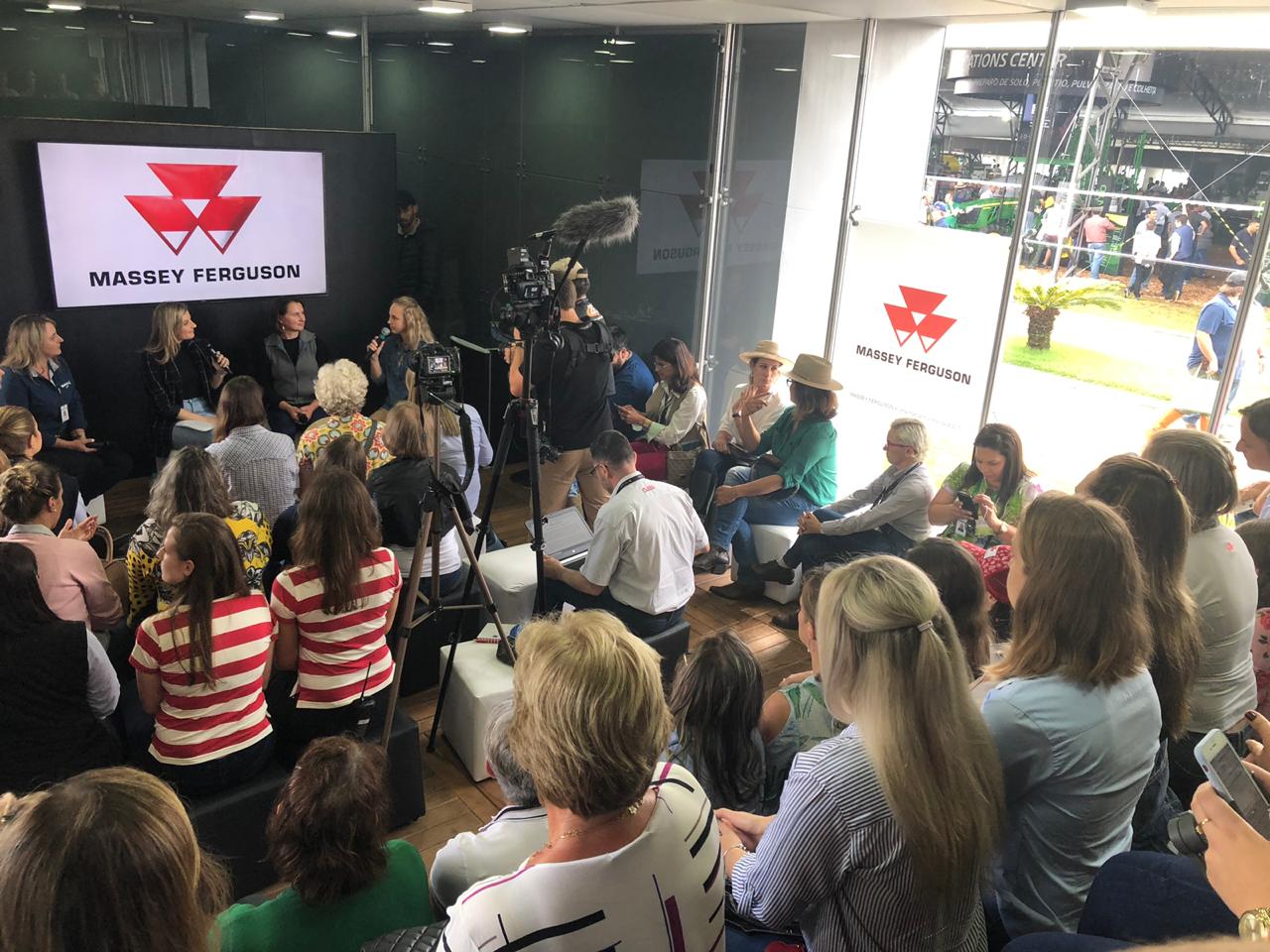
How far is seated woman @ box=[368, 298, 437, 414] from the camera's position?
575cm

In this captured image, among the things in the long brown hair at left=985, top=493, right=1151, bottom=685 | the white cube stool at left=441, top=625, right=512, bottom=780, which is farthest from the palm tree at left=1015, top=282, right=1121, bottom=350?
the white cube stool at left=441, top=625, right=512, bottom=780

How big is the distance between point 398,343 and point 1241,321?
14.7 feet

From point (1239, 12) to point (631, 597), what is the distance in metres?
3.11

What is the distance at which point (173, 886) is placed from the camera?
1.20 meters

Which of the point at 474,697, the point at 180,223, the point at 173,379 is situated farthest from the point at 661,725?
the point at 180,223

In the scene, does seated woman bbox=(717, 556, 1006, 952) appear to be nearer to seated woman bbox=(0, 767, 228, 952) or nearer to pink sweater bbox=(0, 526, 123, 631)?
seated woman bbox=(0, 767, 228, 952)

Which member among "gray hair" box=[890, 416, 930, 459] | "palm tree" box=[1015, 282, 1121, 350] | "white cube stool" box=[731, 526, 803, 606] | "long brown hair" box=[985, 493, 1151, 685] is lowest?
"white cube stool" box=[731, 526, 803, 606]

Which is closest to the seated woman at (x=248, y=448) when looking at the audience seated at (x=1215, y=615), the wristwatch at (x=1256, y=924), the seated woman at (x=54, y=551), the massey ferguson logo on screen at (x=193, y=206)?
the seated woman at (x=54, y=551)

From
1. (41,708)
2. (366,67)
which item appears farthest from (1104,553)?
(366,67)

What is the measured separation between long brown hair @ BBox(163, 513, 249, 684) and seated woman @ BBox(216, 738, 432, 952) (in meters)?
0.73

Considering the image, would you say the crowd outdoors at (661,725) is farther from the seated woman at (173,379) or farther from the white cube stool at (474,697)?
the seated woman at (173,379)

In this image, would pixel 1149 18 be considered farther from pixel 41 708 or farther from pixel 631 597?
pixel 41 708

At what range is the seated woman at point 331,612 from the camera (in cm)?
265

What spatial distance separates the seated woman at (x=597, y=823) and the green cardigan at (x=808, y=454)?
11.1ft
